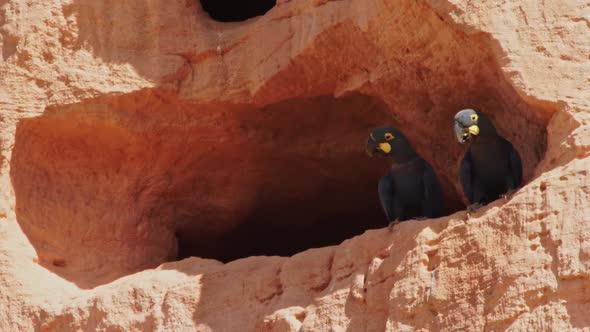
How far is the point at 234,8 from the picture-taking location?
10.2 meters

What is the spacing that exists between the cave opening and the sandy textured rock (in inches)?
38.4

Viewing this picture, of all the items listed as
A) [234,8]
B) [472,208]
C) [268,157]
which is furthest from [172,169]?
[472,208]

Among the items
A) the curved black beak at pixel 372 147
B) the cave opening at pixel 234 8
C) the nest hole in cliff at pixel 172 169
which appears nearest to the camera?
the curved black beak at pixel 372 147

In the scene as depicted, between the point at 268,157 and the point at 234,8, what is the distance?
1.43 metres

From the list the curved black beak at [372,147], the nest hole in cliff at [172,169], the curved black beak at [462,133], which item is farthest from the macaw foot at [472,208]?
the nest hole in cliff at [172,169]

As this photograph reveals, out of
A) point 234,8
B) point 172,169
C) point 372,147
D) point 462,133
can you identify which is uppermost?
point 234,8

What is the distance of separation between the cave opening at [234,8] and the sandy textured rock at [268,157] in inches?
38.4

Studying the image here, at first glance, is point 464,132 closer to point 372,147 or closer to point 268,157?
point 372,147

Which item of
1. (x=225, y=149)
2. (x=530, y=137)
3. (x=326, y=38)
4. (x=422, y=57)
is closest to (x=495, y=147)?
(x=530, y=137)

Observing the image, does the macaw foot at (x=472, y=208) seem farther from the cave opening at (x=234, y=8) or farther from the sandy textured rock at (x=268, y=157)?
the cave opening at (x=234, y=8)

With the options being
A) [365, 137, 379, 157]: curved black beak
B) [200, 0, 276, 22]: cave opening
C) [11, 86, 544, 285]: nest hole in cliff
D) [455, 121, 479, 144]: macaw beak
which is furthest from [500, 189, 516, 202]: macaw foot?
[200, 0, 276, 22]: cave opening

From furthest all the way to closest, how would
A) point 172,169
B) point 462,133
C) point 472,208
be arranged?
point 172,169 → point 462,133 → point 472,208

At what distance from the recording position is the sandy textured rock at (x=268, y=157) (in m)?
7.11

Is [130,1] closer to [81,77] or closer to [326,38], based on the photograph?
[81,77]
